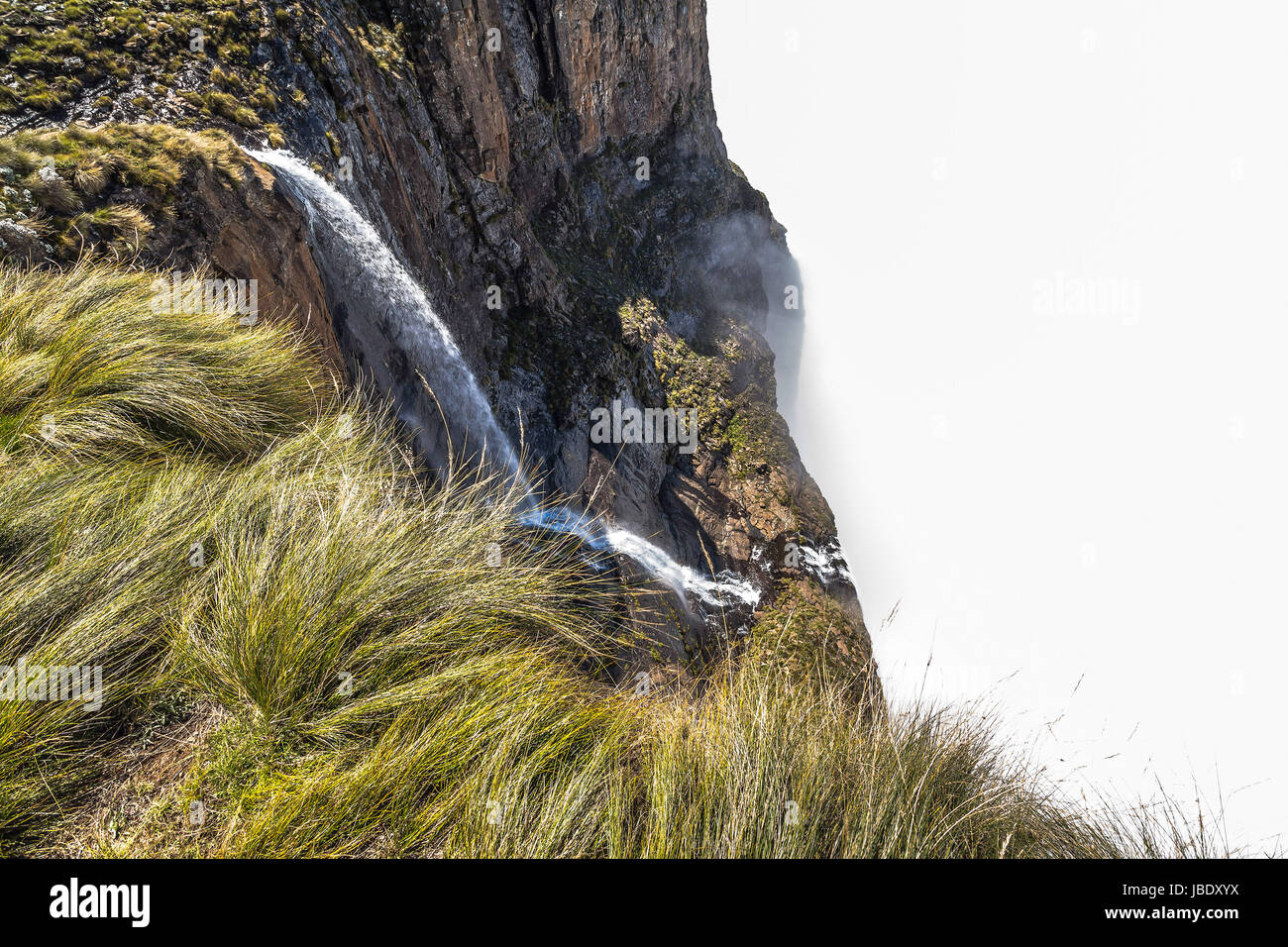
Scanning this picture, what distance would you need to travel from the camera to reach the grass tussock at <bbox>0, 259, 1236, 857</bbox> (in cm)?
161

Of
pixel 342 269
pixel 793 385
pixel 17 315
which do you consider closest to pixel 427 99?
pixel 342 269

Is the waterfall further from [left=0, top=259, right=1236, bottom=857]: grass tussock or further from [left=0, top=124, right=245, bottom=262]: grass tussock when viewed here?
[left=0, top=259, right=1236, bottom=857]: grass tussock

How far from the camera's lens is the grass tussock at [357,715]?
5.29 ft

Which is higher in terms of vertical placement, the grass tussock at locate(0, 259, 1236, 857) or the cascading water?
the cascading water

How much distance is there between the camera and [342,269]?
848cm

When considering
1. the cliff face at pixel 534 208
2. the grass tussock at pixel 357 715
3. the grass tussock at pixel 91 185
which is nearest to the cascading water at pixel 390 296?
the cliff face at pixel 534 208

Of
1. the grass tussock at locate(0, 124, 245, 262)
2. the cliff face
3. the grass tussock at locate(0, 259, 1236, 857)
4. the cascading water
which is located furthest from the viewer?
the cascading water

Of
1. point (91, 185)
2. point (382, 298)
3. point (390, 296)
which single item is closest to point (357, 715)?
point (91, 185)

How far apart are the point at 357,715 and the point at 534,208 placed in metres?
25.5

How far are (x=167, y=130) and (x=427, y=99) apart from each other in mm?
11777

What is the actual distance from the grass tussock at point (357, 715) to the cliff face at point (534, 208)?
40.4 inches

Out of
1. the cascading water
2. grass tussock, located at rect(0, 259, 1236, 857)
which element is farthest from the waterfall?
grass tussock, located at rect(0, 259, 1236, 857)

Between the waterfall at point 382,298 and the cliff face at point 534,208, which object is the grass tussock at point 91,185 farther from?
the waterfall at point 382,298

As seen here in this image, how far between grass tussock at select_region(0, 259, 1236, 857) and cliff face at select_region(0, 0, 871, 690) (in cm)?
103
